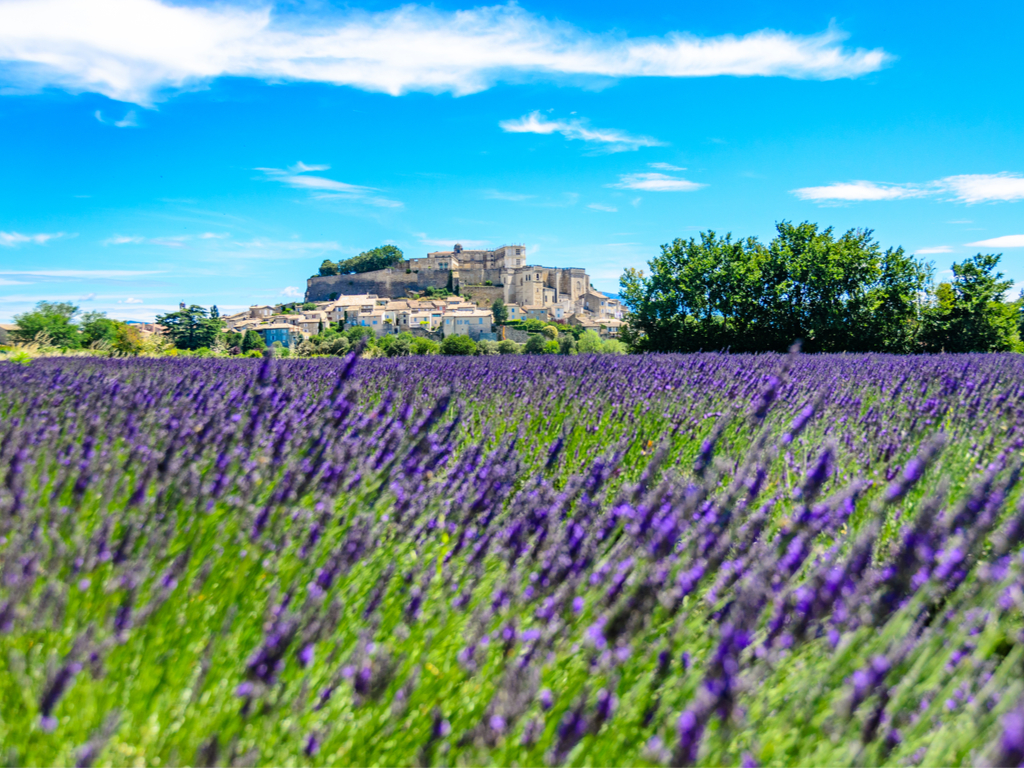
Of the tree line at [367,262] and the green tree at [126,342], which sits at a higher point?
the tree line at [367,262]

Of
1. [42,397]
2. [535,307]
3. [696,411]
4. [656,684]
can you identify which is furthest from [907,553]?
[535,307]

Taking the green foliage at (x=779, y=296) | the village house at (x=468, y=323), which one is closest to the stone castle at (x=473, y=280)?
the village house at (x=468, y=323)

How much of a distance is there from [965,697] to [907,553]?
55 centimetres

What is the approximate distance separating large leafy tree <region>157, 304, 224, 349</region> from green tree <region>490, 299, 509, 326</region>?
34449 mm

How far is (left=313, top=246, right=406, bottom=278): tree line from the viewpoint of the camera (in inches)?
3706

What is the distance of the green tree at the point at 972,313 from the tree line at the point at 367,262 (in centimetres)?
7940

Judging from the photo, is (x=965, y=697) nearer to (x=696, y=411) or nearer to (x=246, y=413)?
(x=246, y=413)

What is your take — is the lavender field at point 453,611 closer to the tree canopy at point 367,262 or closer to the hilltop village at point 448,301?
the hilltop village at point 448,301

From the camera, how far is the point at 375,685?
783 millimetres

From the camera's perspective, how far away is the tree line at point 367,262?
309ft

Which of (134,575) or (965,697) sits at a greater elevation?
(134,575)

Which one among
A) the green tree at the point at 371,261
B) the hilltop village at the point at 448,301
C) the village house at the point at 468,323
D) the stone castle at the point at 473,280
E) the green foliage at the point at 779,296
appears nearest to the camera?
the green foliage at the point at 779,296

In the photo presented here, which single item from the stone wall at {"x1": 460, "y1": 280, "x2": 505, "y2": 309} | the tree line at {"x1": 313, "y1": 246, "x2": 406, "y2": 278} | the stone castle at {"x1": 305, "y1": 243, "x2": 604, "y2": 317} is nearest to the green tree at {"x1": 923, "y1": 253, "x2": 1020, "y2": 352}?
the stone castle at {"x1": 305, "y1": 243, "x2": 604, "y2": 317}

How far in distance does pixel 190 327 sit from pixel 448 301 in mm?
32292
